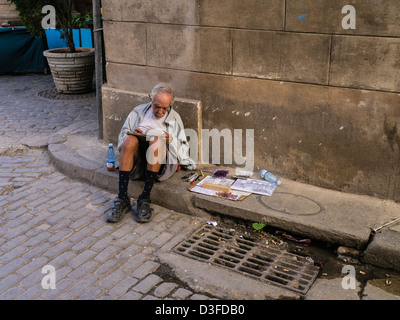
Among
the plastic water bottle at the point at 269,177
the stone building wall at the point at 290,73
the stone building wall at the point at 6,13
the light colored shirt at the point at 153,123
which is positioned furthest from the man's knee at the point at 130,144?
the stone building wall at the point at 6,13

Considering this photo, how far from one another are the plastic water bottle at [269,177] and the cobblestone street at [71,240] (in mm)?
953

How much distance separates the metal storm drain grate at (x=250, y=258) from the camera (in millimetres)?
3844

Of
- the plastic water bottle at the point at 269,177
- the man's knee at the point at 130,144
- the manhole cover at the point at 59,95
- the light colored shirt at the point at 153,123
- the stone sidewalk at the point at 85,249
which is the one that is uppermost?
the light colored shirt at the point at 153,123

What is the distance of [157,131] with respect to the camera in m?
5.05

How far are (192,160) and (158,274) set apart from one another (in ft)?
6.09

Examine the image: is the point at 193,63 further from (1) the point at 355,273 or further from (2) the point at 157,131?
(1) the point at 355,273

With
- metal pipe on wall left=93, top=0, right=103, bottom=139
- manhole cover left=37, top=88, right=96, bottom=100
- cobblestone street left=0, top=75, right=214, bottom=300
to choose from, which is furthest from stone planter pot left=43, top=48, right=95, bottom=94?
metal pipe on wall left=93, top=0, right=103, bottom=139

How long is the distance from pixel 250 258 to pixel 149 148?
1.56 meters

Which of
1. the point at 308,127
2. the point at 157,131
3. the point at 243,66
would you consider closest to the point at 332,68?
the point at 308,127

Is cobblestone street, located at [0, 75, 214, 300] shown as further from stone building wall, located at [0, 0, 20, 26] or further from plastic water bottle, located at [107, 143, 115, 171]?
stone building wall, located at [0, 0, 20, 26]

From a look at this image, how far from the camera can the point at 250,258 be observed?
13.6 feet

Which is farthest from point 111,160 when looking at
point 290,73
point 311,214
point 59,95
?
point 59,95

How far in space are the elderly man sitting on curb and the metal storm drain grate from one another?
652mm

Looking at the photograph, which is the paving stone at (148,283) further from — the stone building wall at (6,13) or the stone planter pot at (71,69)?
the stone building wall at (6,13)
